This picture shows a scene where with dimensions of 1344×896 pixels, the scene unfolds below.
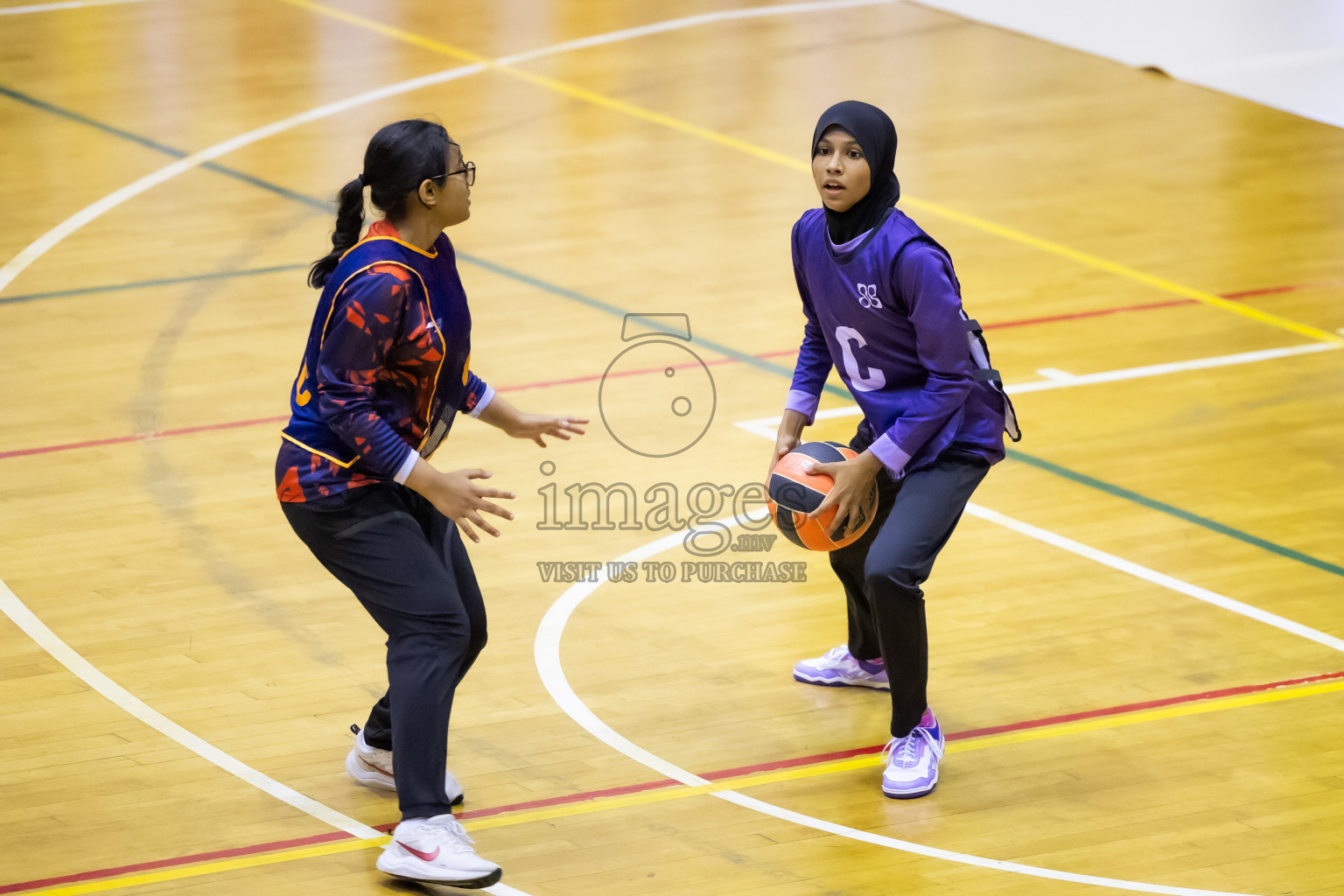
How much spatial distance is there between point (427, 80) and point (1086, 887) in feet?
33.6

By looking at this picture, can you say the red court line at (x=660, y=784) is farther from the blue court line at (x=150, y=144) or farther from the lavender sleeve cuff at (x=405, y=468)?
the blue court line at (x=150, y=144)

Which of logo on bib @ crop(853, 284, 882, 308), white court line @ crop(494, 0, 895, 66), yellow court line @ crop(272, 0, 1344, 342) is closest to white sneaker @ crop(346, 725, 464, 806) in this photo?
logo on bib @ crop(853, 284, 882, 308)

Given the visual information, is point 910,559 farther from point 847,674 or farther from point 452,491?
point 452,491

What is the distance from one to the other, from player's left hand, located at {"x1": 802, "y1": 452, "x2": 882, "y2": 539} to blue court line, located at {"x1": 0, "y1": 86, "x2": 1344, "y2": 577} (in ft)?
5.72

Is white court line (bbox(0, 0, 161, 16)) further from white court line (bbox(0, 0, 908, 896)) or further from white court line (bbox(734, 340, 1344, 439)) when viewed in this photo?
white court line (bbox(734, 340, 1344, 439))

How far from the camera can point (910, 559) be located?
5.52 meters

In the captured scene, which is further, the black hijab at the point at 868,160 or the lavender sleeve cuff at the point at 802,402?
the lavender sleeve cuff at the point at 802,402

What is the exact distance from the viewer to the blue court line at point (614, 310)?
300 inches

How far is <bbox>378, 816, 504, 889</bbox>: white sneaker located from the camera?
196 inches

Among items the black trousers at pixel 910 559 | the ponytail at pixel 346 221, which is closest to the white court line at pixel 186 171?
the black trousers at pixel 910 559

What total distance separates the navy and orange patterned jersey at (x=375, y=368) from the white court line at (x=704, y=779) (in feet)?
4.20

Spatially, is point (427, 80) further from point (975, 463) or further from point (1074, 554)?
point (975, 463)

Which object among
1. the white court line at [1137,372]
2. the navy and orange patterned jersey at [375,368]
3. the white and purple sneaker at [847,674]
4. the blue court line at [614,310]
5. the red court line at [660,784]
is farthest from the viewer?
the white court line at [1137,372]

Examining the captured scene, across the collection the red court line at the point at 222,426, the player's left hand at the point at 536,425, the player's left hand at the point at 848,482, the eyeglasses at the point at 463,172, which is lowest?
the red court line at the point at 222,426
